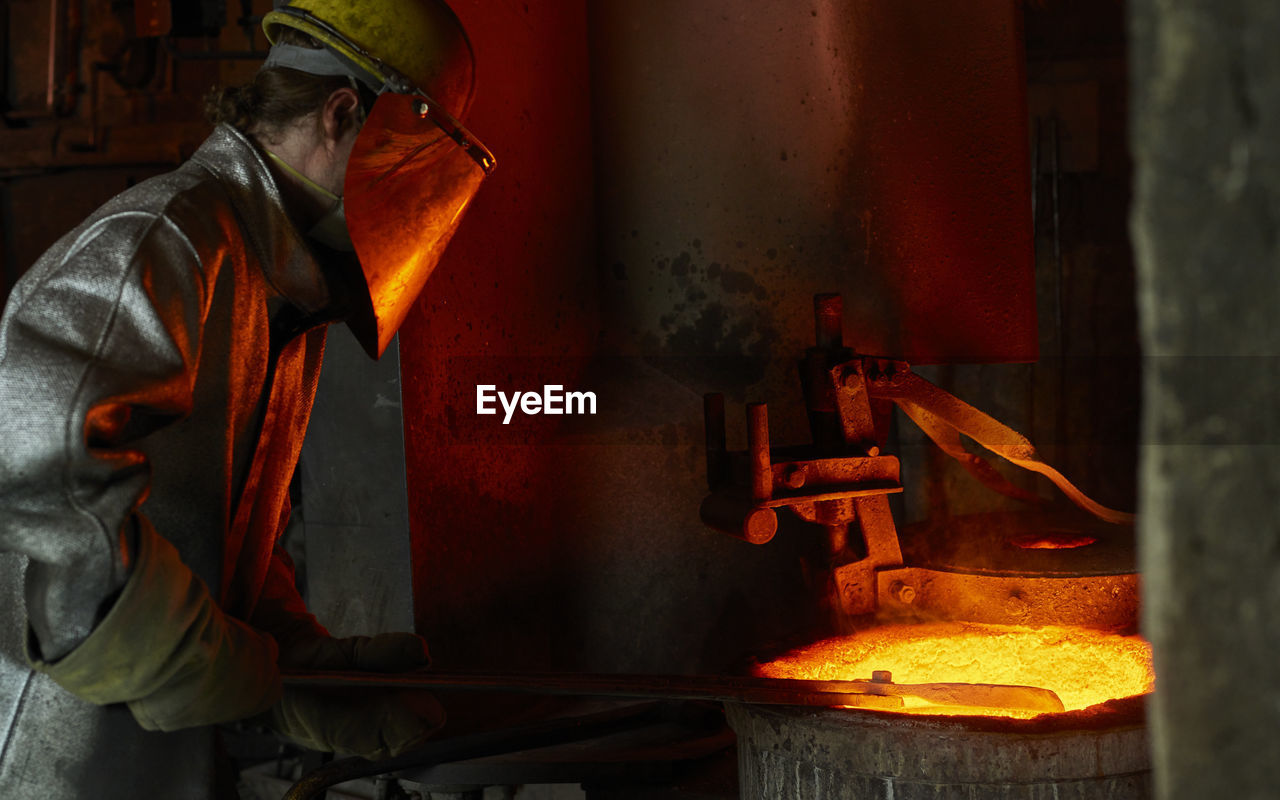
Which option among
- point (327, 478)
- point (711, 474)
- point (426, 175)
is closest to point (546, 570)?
point (327, 478)

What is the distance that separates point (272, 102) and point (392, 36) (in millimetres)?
222

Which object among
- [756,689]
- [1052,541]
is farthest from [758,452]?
[1052,541]

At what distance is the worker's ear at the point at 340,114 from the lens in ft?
5.81

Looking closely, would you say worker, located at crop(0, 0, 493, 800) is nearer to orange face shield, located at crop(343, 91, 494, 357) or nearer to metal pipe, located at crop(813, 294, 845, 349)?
orange face shield, located at crop(343, 91, 494, 357)

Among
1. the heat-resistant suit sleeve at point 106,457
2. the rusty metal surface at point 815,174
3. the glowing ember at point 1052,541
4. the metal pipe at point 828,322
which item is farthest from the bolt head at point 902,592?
the heat-resistant suit sleeve at point 106,457

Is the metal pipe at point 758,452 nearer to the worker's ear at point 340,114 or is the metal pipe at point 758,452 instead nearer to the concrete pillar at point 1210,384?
the worker's ear at point 340,114

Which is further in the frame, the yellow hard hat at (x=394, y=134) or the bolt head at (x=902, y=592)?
the bolt head at (x=902, y=592)

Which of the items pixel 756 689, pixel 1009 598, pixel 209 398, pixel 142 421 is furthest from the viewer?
pixel 1009 598

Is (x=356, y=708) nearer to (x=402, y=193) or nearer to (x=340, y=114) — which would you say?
(x=402, y=193)

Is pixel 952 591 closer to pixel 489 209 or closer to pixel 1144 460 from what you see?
pixel 489 209

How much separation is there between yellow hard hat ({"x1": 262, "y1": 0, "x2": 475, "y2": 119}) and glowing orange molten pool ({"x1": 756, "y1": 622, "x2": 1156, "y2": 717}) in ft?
4.14

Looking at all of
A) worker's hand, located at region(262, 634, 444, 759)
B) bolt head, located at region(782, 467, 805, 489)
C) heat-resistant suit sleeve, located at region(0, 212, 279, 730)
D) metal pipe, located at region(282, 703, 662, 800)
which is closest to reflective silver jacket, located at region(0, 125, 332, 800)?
heat-resistant suit sleeve, located at region(0, 212, 279, 730)

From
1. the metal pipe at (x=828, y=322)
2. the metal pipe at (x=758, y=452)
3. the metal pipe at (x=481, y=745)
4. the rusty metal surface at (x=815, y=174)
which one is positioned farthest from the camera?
the rusty metal surface at (x=815, y=174)

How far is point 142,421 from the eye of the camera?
1.52 m
